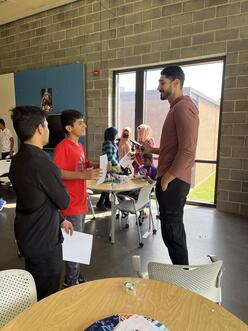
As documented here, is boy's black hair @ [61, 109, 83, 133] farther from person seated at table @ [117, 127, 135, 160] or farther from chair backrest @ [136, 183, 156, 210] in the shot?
person seated at table @ [117, 127, 135, 160]

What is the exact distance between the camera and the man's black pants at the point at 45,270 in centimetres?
137

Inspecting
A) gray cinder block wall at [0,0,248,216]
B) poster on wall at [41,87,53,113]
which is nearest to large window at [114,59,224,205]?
gray cinder block wall at [0,0,248,216]

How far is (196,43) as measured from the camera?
4.18m

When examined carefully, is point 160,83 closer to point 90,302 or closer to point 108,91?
point 90,302

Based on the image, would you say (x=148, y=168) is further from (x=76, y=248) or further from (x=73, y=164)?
(x=76, y=248)

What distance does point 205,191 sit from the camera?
487cm

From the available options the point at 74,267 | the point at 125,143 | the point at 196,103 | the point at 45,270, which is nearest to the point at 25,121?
the point at 45,270

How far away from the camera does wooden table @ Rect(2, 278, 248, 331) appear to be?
88 cm

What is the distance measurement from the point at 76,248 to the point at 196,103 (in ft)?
12.0

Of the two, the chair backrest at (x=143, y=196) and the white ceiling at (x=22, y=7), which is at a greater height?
the white ceiling at (x=22, y=7)

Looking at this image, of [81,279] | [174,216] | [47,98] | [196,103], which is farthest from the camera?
[47,98]

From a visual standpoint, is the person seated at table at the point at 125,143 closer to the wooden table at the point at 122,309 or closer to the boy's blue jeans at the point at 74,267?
the boy's blue jeans at the point at 74,267

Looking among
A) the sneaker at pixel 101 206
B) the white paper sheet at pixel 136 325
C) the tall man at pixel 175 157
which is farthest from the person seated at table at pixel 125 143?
the white paper sheet at pixel 136 325

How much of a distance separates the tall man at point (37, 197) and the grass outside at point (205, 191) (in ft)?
12.4
